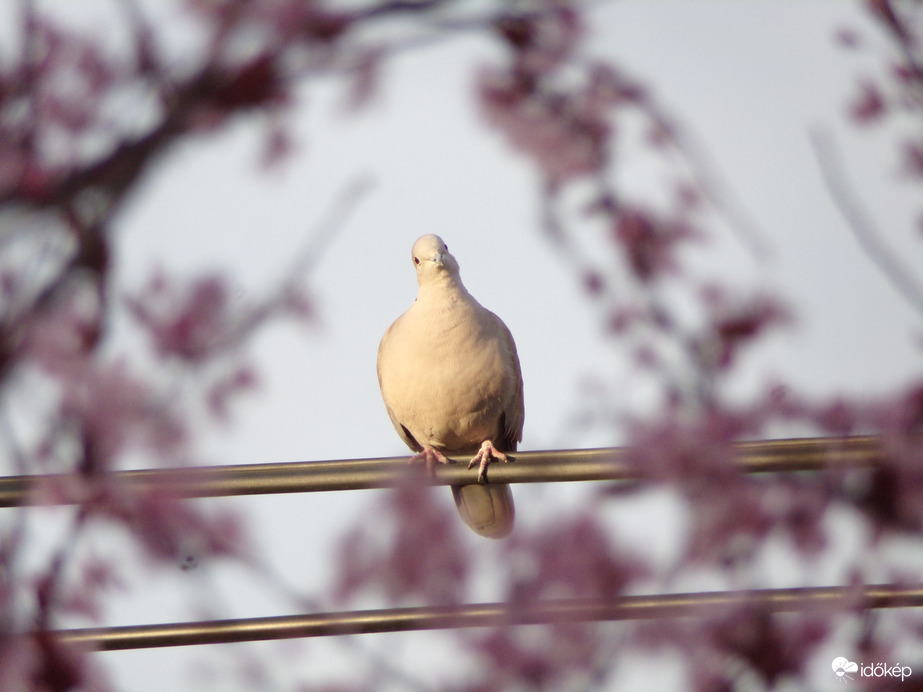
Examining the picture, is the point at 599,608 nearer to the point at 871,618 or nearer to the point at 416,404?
the point at 871,618

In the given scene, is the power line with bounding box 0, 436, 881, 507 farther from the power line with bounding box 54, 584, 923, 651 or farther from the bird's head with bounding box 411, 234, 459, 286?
the bird's head with bounding box 411, 234, 459, 286

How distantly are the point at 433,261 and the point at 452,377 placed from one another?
0.48 m

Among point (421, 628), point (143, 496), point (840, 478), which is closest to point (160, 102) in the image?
point (143, 496)

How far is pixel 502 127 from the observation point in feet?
13.5

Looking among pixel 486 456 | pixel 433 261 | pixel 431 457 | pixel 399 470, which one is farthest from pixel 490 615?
pixel 433 261

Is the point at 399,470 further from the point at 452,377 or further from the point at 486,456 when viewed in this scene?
the point at 452,377

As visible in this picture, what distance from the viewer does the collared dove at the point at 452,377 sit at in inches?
148

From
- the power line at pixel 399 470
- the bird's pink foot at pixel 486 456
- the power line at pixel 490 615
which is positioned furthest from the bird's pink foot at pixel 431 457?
the power line at pixel 490 615

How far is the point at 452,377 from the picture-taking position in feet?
12.3

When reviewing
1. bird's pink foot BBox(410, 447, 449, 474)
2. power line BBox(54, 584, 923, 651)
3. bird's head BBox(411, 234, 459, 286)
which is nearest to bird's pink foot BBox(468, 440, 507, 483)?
bird's pink foot BBox(410, 447, 449, 474)

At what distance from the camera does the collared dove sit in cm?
376

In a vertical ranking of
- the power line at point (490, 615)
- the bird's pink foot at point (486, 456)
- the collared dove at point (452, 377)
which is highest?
the collared dove at point (452, 377)

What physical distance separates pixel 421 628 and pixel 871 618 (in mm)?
934

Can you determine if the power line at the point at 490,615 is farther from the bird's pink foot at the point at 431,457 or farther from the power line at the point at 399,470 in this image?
the bird's pink foot at the point at 431,457
